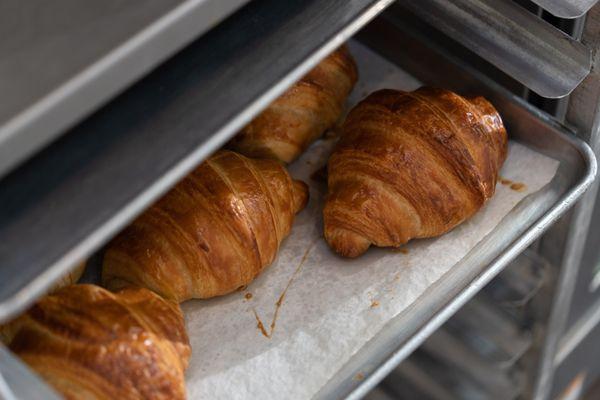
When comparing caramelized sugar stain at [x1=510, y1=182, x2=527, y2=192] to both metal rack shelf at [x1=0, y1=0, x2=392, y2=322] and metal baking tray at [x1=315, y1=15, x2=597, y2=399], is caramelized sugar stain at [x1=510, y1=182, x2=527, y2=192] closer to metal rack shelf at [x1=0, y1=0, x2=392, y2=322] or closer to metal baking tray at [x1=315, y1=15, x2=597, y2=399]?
metal baking tray at [x1=315, y1=15, x2=597, y2=399]

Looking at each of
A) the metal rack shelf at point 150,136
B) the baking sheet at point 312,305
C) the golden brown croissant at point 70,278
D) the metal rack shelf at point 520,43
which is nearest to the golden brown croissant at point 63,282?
the golden brown croissant at point 70,278

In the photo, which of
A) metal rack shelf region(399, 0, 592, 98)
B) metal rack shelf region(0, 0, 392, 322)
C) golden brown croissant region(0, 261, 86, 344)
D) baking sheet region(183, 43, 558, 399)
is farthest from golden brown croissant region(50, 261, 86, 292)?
metal rack shelf region(399, 0, 592, 98)

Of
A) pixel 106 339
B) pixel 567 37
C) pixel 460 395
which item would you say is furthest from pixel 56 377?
pixel 460 395

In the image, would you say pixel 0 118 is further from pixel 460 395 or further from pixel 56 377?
pixel 460 395

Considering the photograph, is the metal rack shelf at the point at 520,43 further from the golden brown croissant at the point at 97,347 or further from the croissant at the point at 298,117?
the golden brown croissant at the point at 97,347

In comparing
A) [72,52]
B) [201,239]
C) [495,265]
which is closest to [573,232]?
[495,265]
